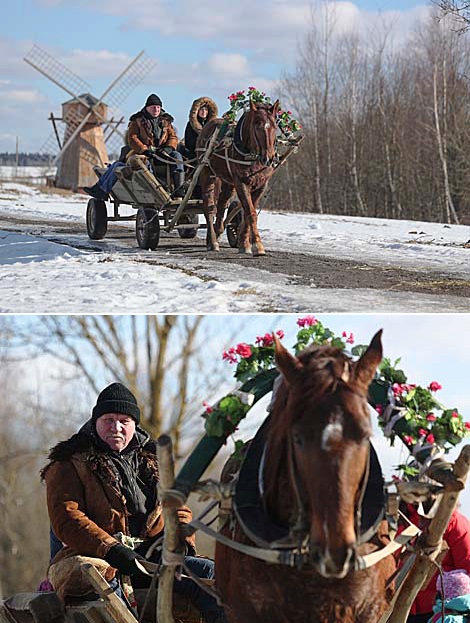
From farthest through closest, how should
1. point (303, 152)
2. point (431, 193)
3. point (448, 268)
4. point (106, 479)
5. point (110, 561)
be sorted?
point (303, 152)
point (431, 193)
point (448, 268)
point (106, 479)
point (110, 561)

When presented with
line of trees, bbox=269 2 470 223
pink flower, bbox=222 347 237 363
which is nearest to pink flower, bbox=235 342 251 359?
pink flower, bbox=222 347 237 363

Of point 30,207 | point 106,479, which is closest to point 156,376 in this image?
point 106,479

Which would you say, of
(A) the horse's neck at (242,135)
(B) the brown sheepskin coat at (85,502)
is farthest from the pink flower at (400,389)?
(A) the horse's neck at (242,135)

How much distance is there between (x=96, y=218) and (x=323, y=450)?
11027 mm

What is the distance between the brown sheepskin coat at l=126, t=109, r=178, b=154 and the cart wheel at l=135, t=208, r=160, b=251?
0.83m

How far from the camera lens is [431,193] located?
33.4 meters

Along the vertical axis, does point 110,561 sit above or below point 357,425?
below

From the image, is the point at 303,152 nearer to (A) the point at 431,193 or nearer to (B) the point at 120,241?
(A) the point at 431,193

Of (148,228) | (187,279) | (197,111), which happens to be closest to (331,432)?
(187,279)

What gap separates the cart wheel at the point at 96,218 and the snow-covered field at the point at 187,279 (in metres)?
0.22

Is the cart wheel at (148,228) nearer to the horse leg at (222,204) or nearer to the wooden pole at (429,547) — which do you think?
the horse leg at (222,204)

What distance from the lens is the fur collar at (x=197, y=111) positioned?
12.4 metres

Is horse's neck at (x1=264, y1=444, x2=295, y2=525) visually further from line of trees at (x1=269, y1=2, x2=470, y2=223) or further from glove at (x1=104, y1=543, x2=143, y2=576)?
line of trees at (x1=269, y1=2, x2=470, y2=223)

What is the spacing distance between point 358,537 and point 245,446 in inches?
37.9
